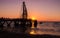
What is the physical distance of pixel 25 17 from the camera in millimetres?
80625

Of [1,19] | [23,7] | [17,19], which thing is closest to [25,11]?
[23,7]

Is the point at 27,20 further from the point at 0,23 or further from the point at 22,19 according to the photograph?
the point at 0,23

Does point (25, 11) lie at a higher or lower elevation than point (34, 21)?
higher

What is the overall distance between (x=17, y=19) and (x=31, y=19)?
322 inches

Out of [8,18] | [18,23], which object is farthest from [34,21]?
[8,18]

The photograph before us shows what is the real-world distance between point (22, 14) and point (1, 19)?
12966 millimetres

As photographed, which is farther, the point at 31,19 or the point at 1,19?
the point at 31,19

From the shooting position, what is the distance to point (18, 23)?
3295 inches

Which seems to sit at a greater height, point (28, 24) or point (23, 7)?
point (23, 7)

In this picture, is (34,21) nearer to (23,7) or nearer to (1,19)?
(23,7)

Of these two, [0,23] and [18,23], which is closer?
[0,23]

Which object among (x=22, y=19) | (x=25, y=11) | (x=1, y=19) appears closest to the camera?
(x=1, y=19)

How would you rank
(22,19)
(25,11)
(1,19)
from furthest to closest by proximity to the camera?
(25,11)
(22,19)
(1,19)

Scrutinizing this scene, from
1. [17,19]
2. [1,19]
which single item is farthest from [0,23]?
[17,19]
